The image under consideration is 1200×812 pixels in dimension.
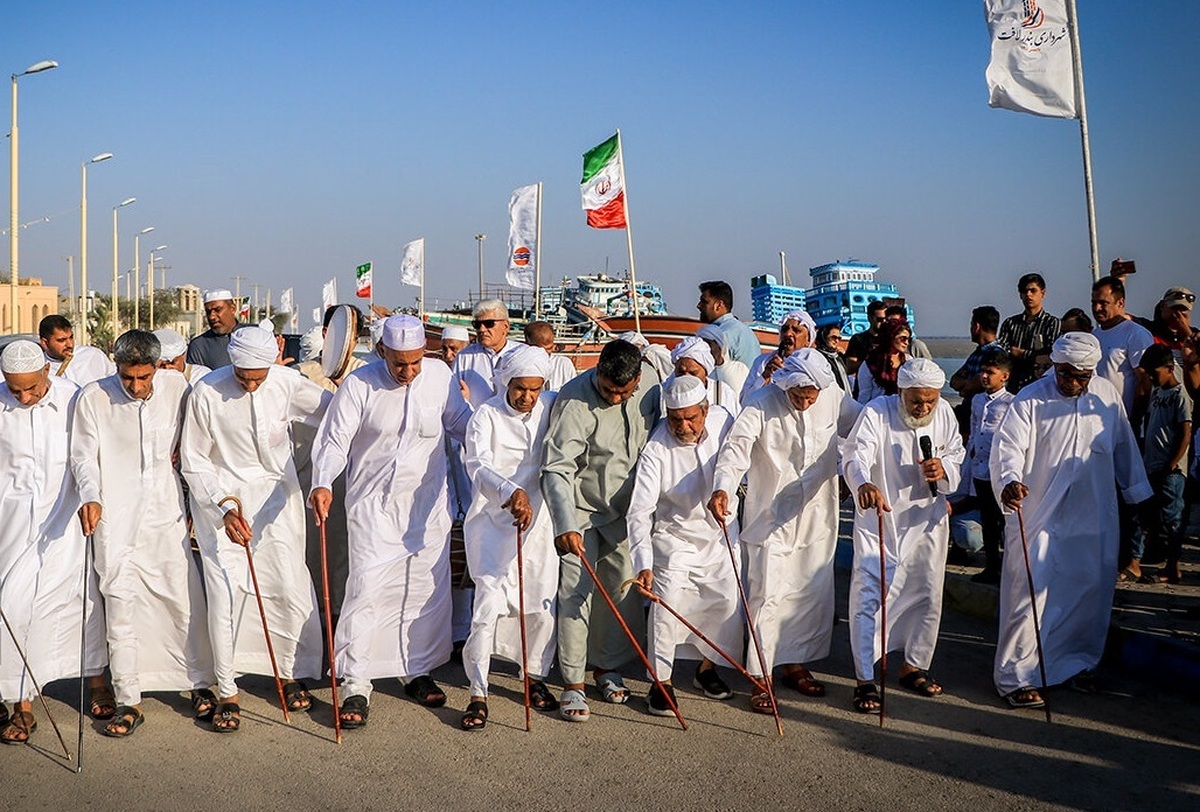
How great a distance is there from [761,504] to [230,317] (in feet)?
14.0

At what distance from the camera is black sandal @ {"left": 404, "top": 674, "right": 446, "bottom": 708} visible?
578 cm

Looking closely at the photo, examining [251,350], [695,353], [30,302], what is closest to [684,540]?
[695,353]

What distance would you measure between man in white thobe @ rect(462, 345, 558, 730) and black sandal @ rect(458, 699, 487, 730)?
3 centimetres

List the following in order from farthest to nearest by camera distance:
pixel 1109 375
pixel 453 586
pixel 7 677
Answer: pixel 1109 375
pixel 453 586
pixel 7 677

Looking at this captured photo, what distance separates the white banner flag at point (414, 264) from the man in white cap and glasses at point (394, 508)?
25.8 m

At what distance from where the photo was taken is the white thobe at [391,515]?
19.0 ft

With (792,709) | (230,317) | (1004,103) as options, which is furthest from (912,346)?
(230,317)

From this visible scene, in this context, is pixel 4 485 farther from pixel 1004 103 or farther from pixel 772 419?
pixel 1004 103

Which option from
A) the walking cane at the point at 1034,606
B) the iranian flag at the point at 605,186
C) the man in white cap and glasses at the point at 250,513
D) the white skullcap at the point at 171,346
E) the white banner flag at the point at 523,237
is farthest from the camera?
the white banner flag at the point at 523,237

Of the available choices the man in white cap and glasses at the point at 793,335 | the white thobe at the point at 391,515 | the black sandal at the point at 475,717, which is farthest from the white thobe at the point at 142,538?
the man in white cap and glasses at the point at 793,335

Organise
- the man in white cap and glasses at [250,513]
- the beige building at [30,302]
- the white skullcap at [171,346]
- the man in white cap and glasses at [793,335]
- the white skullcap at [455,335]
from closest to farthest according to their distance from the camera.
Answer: the man in white cap and glasses at [250,513], the white skullcap at [171,346], the man in white cap and glasses at [793,335], the white skullcap at [455,335], the beige building at [30,302]

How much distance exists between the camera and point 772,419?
5.91m

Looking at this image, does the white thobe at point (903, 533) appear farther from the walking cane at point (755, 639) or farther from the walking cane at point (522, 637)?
the walking cane at point (522, 637)

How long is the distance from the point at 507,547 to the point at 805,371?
5.49ft
